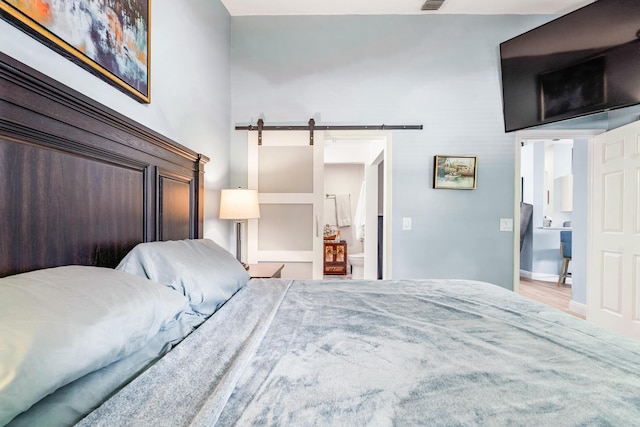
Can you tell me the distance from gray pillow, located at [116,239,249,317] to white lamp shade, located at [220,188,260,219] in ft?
3.06

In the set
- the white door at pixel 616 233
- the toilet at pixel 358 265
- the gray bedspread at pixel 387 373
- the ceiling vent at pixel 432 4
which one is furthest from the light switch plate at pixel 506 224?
the toilet at pixel 358 265

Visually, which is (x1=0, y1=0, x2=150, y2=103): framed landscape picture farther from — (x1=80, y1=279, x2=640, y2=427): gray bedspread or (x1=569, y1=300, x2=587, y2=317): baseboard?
(x1=569, y1=300, x2=587, y2=317): baseboard

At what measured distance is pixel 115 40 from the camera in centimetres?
123

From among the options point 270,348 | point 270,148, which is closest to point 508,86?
point 270,148

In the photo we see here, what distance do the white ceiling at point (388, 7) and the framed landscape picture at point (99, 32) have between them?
1.52 meters

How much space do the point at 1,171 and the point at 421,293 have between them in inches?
62.9

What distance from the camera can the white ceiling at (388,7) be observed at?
2.58 meters

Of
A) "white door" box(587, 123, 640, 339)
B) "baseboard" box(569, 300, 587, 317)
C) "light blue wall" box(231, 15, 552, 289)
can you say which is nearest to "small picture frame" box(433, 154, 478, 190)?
"light blue wall" box(231, 15, 552, 289)

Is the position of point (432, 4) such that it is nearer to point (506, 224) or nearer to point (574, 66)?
point (574, 66)

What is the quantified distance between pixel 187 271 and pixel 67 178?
497 millimetres

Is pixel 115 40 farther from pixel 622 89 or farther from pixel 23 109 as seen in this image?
pixel 622 89

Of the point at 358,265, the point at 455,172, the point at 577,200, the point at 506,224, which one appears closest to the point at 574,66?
the point at 455,172

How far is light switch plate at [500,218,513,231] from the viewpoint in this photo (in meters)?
2.74

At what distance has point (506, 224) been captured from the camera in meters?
2.74
